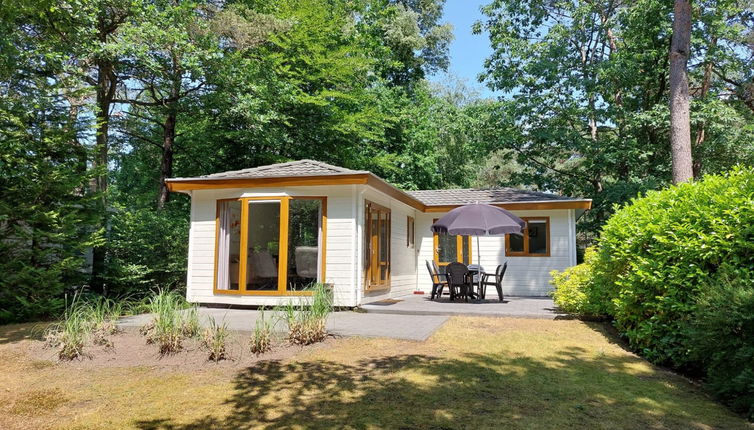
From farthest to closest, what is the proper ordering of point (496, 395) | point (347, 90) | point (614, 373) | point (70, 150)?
→ point (347, 90) → point (70, 150) → point (614, 373) → point (496, 395)

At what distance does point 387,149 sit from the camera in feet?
65.1

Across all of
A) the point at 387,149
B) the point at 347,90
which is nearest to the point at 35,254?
the point at 347,90

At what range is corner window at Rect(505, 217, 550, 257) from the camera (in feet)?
37.9

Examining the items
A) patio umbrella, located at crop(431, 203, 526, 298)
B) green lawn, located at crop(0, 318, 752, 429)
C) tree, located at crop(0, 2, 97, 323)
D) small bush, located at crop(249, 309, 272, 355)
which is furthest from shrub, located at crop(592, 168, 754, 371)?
tree, located at crop(0, 2, 97, 323)

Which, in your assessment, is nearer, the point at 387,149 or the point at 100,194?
the point at 100,194

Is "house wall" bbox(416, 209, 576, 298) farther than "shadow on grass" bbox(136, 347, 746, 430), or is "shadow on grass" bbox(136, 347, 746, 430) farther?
"house wall" bbox(416, 209, 576, 298)

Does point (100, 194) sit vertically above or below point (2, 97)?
below

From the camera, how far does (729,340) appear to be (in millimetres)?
3400

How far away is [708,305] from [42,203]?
9.20 m

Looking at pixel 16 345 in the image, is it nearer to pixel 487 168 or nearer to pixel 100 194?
pixel 100 194

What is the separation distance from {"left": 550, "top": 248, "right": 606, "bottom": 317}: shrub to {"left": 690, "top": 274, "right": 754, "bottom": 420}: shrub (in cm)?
288

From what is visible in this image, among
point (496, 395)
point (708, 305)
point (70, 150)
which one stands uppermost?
point (70, 150)

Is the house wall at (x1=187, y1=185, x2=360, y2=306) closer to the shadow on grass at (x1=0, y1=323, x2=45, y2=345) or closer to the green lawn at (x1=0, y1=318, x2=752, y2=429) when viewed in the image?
the shadow on grass at (x1=0, y1=323, x2=45, y2=345)

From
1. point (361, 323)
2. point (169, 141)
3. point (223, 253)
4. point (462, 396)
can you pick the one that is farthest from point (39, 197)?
point (462, 396)
